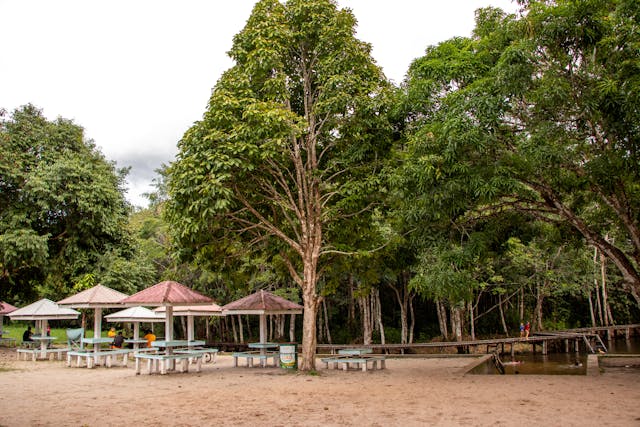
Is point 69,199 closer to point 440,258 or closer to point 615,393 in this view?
point 440,258

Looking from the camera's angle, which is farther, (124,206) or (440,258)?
(124,206)

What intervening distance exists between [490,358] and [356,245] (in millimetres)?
6067

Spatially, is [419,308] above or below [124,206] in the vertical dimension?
below

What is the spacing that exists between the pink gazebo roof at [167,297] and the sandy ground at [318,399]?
1.86 m

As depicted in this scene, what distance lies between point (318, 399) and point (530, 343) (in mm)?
20807

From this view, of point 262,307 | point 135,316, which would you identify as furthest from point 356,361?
point 135,316

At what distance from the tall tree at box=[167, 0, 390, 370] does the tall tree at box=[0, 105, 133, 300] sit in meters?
10.6

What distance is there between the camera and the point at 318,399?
8852 millimetres

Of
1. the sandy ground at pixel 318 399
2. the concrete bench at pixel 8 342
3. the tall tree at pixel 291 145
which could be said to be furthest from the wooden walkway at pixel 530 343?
the concrete bench at pixel 8 342

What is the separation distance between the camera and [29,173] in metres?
21.1

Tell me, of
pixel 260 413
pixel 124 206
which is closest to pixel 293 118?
pixel 260 413

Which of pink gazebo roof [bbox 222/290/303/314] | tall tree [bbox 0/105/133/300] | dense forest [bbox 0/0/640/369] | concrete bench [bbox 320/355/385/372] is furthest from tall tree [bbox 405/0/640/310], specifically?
tall tree [bbox 0/105/133/300]

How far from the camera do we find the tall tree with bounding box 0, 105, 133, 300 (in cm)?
2048

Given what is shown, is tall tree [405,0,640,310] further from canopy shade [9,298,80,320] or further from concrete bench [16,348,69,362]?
concrete bench [16,348,69,362]
